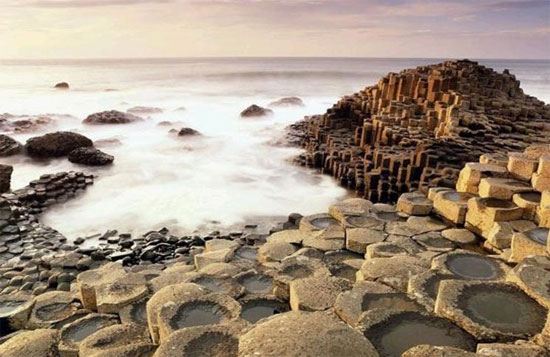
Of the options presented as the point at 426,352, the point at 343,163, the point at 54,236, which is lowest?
the point at 54,236

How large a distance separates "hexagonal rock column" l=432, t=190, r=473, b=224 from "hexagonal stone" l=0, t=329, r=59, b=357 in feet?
14.9

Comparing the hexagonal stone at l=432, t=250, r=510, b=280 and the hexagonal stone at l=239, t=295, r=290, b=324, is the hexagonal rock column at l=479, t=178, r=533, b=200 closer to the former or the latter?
the hexagonal stone at l=432, t=250, r=510, b=280

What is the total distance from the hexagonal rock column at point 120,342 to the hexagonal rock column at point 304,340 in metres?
0.91

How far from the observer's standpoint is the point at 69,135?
42.5 ft

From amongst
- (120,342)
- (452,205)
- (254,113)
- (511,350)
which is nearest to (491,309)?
(511,350)

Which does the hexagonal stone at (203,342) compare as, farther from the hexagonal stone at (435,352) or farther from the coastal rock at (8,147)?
the coastal rock at (8,147)

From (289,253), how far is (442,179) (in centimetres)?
399

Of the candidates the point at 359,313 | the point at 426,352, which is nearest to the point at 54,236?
the point at 359,313

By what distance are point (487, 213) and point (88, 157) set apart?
10.2 m

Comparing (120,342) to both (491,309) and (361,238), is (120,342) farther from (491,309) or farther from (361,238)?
(361,238)

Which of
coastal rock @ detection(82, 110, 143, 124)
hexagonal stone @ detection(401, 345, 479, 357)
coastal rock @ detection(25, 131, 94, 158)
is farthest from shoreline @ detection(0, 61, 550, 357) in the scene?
coastal rock @ detection(82, 110, 143, 124)

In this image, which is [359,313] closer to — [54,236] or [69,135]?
[54,236]

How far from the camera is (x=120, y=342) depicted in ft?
10.5

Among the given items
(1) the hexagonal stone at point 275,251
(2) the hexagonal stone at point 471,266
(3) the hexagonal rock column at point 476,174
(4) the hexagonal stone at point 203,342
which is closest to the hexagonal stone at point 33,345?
(4) the hexagonal stone at point 203,342
